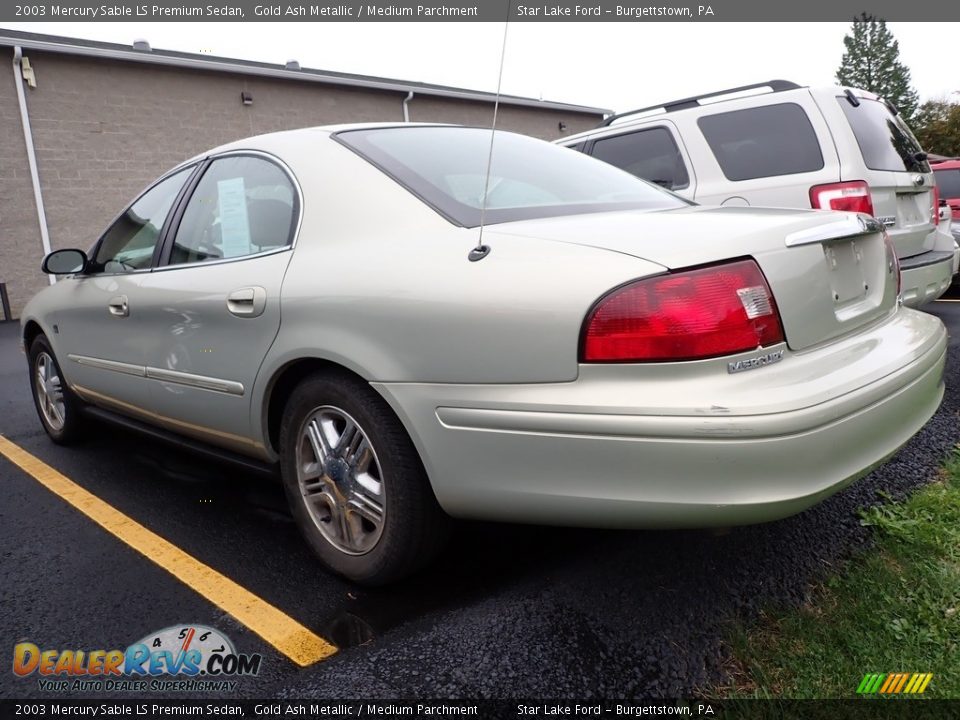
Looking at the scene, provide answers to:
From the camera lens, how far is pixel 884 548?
96.4 inches

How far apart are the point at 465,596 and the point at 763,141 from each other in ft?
13.7

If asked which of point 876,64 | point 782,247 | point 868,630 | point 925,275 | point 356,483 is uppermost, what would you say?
point 876,64

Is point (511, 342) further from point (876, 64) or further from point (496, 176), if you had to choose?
point (876, 64)

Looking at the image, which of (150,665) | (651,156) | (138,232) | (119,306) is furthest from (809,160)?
→ (150,665)

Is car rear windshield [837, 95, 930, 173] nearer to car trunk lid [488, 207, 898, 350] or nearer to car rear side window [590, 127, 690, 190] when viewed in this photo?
car rear side window [590, 127, 690, 190]

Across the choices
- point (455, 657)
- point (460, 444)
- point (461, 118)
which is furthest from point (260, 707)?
point (461, 118)

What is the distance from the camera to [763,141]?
520cm

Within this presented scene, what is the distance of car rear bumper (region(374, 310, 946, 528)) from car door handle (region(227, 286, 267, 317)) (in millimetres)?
696

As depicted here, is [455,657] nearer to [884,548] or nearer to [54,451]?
[884,548]

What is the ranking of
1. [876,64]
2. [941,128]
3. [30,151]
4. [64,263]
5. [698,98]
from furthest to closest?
[876,64], [941,128], [30,151], [698,98], [64,263]

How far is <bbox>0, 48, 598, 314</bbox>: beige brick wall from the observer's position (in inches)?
510

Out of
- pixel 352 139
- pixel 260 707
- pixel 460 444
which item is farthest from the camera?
pixel 352 139

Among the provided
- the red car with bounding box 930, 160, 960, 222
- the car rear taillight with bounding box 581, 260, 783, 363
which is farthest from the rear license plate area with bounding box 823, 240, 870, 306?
the red car with bounding box 930, 160, 960, 222

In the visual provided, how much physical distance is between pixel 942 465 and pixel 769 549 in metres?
1.21
